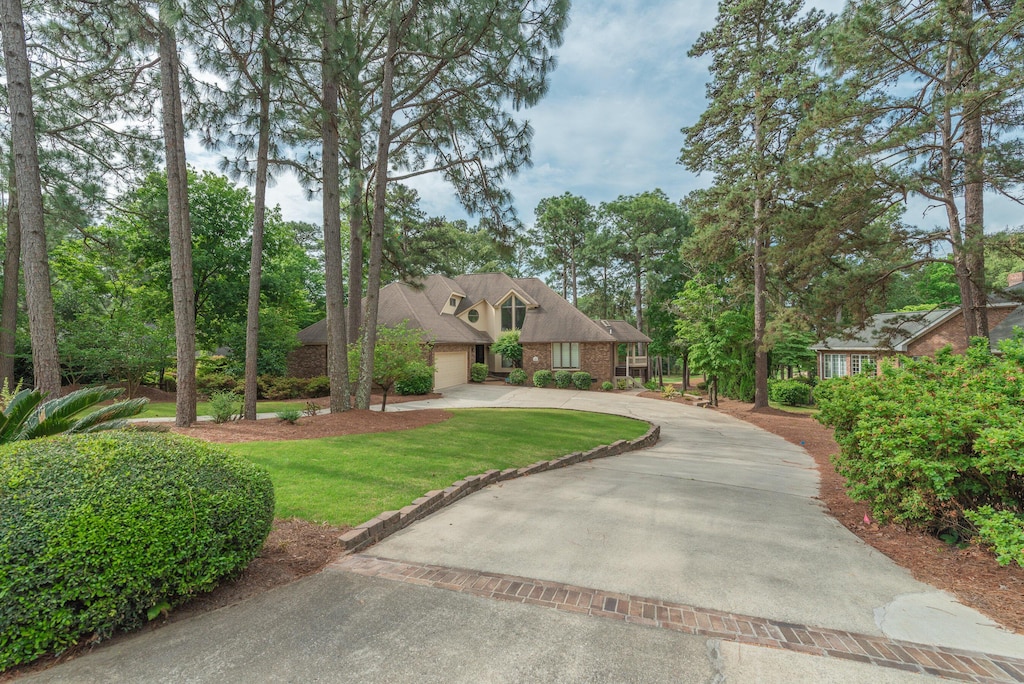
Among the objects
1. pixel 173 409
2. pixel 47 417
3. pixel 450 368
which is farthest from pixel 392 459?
pixel 450 368

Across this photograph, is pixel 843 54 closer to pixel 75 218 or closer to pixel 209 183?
pixel 75 218

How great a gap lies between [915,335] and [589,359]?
14.3 meters

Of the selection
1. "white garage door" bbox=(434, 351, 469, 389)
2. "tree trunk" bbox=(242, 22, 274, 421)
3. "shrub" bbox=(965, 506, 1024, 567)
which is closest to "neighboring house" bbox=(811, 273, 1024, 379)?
"shrub" bbox=(965, 506, 1024, 567)

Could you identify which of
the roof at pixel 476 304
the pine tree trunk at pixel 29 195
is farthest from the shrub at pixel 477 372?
the pine tree trunk at pixel 29 195

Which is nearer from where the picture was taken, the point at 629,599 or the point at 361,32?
the point at 629,599

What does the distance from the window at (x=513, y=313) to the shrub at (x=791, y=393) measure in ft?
48.1

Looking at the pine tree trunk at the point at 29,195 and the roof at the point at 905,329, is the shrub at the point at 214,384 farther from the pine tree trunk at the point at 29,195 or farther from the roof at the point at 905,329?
the roof at the point at 905,329

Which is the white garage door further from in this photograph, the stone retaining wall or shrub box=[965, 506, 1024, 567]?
shrub box=[965, 506, 1024, 567]

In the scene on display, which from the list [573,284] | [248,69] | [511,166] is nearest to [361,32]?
[248,69]

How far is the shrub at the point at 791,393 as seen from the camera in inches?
895

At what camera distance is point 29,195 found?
6.24 metres

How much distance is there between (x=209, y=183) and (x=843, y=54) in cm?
2305

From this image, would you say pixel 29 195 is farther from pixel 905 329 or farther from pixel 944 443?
pixel 905 329

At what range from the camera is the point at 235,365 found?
18.5m
